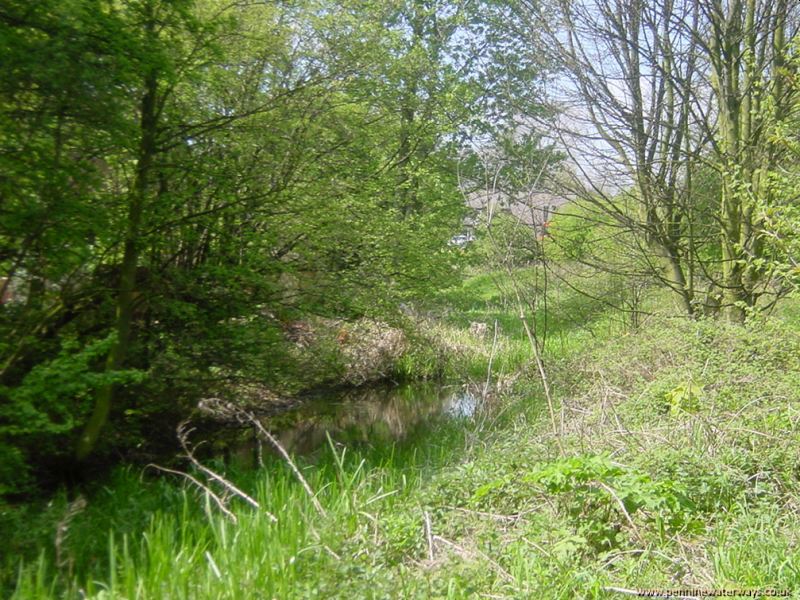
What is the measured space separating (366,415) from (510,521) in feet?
21.3

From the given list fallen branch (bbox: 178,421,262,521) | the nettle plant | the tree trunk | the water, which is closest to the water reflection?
the water

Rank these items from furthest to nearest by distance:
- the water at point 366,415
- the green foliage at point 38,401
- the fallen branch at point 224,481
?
the water at point 366,415 < the green foliage at point 38,401 < the fallen branch at point 224,481

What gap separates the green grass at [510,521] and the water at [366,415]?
2.03 m

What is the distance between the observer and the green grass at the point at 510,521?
3.55m

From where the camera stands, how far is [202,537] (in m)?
4.33

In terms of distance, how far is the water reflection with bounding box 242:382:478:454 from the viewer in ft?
29.9

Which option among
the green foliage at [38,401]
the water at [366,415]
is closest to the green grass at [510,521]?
the green foliage at [38,401]

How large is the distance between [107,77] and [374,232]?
175 inches

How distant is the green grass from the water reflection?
225cm

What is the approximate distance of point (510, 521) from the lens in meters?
4.37

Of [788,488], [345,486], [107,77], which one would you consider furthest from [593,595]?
[107,77]

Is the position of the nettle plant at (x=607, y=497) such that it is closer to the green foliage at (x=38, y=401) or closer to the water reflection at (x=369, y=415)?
the green foliage at (x=38, y=401)

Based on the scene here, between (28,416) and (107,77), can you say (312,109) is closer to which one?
(107,77)

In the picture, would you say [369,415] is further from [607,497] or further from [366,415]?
[607,497]
